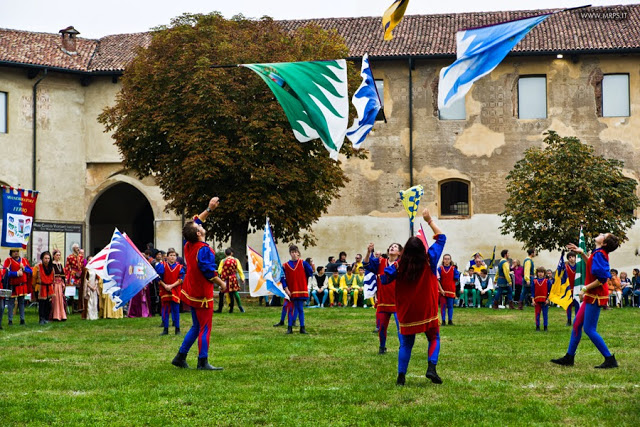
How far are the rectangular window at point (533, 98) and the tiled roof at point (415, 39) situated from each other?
1.62 metres

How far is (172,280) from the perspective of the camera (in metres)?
19.4

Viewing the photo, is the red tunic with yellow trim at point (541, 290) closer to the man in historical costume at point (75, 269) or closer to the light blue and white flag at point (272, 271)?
the light blue and white flag at point (272, 271)

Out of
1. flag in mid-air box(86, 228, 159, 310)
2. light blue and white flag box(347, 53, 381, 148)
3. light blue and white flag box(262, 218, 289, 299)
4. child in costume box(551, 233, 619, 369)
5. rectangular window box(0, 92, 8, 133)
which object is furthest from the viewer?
rectangular window box(0, 92, 8, 133)

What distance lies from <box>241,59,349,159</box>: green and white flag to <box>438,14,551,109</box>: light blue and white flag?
2939 millimetres

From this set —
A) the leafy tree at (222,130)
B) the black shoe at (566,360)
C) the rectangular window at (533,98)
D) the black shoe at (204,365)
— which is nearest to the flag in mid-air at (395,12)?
the black shoe at (204,365)

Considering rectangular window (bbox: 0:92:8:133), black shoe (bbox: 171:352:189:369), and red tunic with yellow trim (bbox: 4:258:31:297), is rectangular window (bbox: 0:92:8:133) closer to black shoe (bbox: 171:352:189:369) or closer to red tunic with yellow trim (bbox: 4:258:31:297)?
red tunic with yellow trim (bbox: 4:258:31:297)

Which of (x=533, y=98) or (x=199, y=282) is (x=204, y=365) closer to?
(x=199, y=282)

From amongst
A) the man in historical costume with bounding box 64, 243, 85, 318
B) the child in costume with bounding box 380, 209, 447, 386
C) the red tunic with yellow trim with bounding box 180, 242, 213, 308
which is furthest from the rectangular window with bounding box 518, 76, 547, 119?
the child in costume with bounding box 380, 209, 447, 386

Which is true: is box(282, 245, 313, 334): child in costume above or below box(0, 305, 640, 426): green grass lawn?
above

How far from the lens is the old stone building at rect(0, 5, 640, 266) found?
4144 cm

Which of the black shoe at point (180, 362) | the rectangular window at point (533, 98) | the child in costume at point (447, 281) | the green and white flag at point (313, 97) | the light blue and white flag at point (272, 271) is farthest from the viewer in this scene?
the rectangular window at point (533, 98)

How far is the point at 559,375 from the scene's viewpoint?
40.1 ft

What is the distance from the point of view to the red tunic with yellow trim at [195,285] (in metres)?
12.7

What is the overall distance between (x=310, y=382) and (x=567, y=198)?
23.7 m
